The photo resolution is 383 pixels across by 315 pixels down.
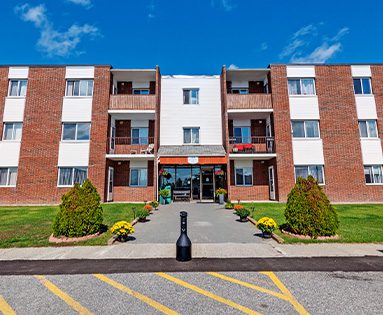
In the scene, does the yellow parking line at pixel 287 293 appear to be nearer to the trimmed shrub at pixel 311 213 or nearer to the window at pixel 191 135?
the trimmed shrub at pixel 311 213

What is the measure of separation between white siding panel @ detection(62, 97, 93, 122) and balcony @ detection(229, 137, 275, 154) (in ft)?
41.7

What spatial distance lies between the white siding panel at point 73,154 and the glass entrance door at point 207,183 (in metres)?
10.4

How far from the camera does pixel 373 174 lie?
1855 cm

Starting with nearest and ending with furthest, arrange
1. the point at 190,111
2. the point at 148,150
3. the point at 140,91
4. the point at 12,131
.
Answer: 1. the point at 12,131
2. the point at 148,150
3. the point at 140,91
4. the point at 190,111

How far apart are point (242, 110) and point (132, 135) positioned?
34.3 ft

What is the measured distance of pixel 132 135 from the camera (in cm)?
2127

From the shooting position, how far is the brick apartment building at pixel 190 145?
59.9 feet

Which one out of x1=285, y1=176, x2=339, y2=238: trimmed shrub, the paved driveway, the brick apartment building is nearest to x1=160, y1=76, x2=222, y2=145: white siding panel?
the brick apartment building

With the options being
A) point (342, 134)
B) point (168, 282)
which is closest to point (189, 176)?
point (342, 134)

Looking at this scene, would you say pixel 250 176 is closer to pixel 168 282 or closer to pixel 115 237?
pixel 115 237

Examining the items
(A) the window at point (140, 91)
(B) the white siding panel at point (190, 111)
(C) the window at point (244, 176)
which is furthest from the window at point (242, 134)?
(A) the window at point (140, 91)

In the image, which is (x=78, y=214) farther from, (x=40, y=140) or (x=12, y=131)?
(x=12, y=131)

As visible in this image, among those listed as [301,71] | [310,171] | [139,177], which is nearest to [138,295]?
[139,177]

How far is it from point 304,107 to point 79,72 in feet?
65.1
